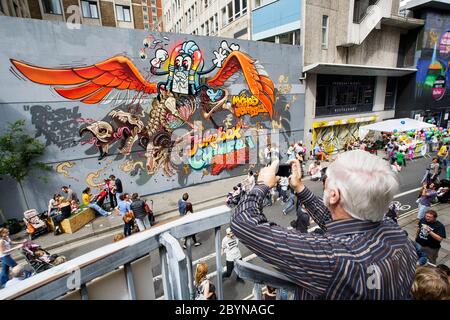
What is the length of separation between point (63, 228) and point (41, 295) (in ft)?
32.5

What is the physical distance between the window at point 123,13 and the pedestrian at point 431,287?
37866 mm

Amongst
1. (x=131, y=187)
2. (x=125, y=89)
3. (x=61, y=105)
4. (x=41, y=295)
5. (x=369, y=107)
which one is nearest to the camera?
(x=41, y=295)

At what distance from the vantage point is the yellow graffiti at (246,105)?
1397cm

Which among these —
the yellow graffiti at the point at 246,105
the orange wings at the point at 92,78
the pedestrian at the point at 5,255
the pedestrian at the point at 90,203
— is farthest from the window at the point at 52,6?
the pedestrian at the point at 5,255

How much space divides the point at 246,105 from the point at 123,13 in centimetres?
2733

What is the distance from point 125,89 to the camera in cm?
1112

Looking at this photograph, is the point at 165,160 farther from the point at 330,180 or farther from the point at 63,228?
the point at 330,180

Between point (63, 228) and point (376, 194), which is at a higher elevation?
point (376, 194)

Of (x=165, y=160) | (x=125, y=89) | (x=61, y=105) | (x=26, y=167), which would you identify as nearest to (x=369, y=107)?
(x=165, y=160)

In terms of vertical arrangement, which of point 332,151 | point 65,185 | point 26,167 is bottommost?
point 332,151

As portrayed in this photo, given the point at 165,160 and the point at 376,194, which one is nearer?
the point at 376,194

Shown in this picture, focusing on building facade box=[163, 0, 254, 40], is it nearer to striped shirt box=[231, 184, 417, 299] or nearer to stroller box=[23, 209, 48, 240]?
stroller box=[23, 209, 48, 240]

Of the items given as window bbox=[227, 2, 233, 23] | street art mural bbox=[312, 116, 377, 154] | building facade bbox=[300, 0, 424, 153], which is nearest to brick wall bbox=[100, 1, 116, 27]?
window bbox=[227, 2, 233, 23]

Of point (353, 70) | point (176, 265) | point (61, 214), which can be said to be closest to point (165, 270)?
point (176, 265)
